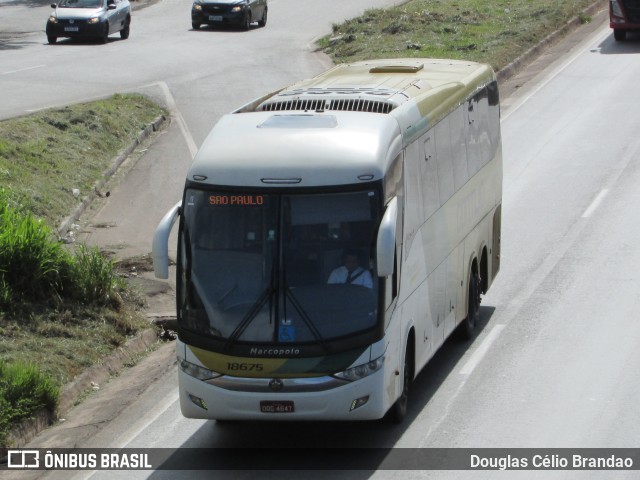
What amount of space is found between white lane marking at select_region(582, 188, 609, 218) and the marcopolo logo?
11.4 metres

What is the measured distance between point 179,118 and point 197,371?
17965 mm

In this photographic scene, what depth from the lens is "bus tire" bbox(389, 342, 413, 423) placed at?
11.8 metres

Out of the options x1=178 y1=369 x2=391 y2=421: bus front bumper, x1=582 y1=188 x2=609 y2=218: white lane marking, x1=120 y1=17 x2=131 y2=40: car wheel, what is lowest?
x1=120 y1=17 x2=131 y2=40: car wheel

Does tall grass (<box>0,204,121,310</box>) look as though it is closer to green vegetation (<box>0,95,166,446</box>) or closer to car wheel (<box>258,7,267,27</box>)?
green vegetation (<box>0,95,166,446</box>)

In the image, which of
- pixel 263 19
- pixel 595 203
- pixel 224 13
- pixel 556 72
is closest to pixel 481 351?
pixel 595 203

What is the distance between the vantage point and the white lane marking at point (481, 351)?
13.8 metres

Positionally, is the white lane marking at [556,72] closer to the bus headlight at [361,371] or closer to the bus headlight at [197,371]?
the bus headlight at [361,371]

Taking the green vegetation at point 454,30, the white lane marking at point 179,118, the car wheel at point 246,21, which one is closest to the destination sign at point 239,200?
the white lane marking at point 179,118

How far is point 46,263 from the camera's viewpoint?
15125 mm

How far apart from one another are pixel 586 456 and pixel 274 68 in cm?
2541

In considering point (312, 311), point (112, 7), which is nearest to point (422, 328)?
point (312, 311)

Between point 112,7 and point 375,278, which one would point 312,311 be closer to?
point 375,278

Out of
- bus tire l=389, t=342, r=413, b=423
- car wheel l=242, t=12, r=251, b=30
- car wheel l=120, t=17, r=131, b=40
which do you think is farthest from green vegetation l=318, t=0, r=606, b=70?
bus tire l=389, t=342, r=413, b=423

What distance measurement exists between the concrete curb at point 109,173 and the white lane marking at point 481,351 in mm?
7930
